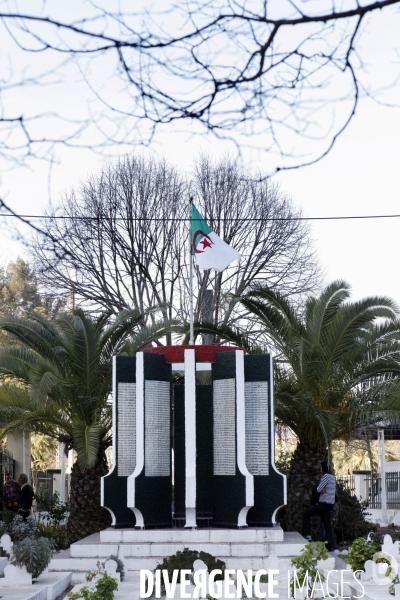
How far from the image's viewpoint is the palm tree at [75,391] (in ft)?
56.9

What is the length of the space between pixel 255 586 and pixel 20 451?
14.6m

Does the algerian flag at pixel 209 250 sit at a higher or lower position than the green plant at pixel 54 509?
higher

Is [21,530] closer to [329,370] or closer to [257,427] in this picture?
[257,427]

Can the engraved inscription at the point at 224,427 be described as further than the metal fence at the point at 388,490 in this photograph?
No

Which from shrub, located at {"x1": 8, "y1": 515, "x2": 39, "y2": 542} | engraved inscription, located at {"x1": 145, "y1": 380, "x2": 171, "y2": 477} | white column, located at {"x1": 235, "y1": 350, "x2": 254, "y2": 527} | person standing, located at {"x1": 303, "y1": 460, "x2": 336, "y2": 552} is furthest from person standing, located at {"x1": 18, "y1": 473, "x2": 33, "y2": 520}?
person standing, located at {"x1": 303, "y1": 460, "x2": 336, "y2": 552}

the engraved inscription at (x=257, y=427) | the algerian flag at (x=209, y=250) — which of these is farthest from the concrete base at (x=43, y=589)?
the algerian flag at (x=209, y=250)

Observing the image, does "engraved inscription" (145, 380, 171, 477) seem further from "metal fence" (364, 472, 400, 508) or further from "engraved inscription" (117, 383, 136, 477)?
"metal fence" (364, 472, 400, 508)

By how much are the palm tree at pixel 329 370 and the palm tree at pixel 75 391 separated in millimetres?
3207

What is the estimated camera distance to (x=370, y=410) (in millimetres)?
17062

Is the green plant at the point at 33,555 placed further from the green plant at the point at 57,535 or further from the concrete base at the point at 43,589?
the green plant at the point at 57,535

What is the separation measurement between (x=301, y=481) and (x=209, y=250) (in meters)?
4.82

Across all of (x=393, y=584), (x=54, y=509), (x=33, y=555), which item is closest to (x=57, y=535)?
(x=54, y=509)

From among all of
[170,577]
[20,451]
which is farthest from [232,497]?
[20,451]

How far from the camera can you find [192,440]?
49.5 ft
